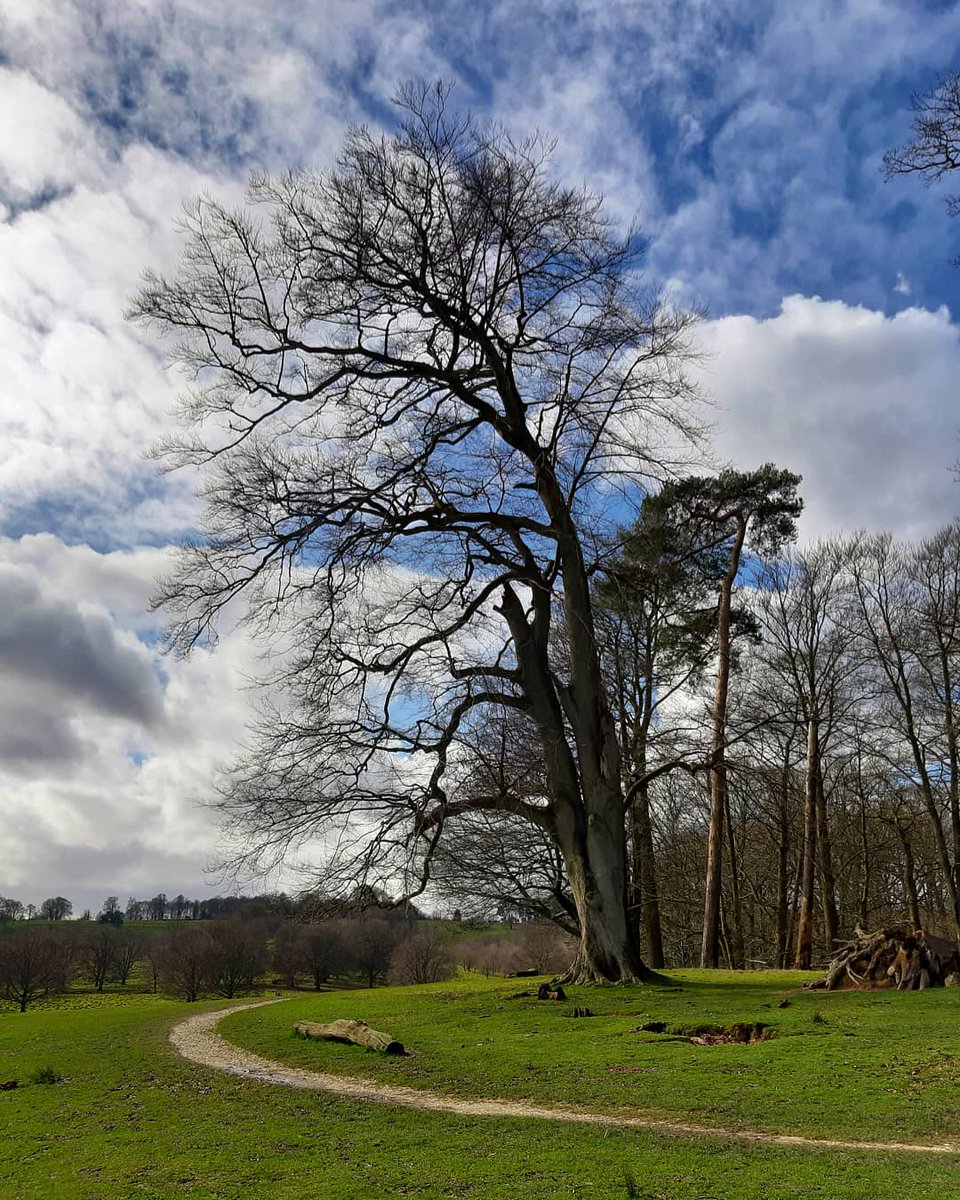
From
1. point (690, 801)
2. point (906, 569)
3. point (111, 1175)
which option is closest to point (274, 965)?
point (690, 801)

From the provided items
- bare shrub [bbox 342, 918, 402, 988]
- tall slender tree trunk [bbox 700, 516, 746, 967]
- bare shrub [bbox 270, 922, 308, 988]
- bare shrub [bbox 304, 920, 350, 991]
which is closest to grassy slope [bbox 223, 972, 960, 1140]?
tall slender tree trunk [bbox 700, 516, 746, 967]

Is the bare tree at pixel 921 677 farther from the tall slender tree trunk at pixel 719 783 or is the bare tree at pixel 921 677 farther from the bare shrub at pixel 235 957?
the bare shrub at pixel 235 957

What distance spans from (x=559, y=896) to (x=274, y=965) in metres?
50.9

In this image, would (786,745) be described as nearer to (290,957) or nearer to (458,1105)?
(458,1105)

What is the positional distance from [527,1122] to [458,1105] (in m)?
1.39

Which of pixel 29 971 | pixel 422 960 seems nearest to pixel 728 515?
pixel 422 960

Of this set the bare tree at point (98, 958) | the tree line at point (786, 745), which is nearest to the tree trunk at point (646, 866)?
the tree line at point (786, 745)

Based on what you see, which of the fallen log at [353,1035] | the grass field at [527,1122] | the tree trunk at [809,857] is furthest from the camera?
the tree trunk at [809,857]

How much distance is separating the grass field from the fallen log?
1.14 ft

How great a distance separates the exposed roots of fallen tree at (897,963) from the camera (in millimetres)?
17078

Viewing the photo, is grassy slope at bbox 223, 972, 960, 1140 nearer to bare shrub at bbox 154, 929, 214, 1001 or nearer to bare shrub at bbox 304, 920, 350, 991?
bare shrub at bbox 304, 920, 350, 991

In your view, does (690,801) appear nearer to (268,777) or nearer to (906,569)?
(906,569)

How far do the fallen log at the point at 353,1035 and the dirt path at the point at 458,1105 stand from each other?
120 centimetres

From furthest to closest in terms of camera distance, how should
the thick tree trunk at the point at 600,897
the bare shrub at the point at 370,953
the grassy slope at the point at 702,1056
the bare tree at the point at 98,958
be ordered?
the bare tree at the point at 98,958
the bare shrub at the point at 370,953
the thick tree trunk at the point at 600,897
the grassy slope at the point at 702,1056
